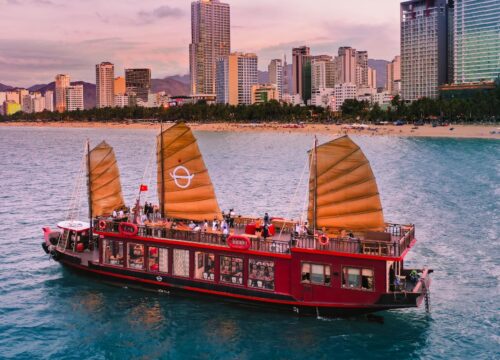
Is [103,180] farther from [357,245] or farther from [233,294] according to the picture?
[357,245]

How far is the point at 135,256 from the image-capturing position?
85.5 ft

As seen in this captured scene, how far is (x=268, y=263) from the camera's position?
23469 millimetres

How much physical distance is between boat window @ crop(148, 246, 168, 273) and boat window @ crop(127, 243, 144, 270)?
45cm

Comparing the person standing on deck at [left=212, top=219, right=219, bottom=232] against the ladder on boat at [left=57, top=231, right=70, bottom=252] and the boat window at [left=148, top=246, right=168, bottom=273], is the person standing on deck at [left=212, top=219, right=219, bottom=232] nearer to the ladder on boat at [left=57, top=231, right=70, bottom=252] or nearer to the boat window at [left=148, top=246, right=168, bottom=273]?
the boat window at [left=148, top=246, right=168, bottom=273]

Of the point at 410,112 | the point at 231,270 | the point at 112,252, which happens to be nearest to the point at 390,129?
the point at 410,112

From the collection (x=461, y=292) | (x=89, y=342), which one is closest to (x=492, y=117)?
(x=461, y=292)

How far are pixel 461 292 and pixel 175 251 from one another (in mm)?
12531

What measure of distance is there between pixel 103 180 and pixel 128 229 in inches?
209

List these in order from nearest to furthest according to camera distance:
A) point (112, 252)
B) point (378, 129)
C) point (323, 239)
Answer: point (323, 239) → point (112, 252) → point (378, 129)

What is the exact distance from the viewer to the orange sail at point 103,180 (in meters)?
29.6

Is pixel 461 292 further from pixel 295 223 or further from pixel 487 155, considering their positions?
pixel 487 155

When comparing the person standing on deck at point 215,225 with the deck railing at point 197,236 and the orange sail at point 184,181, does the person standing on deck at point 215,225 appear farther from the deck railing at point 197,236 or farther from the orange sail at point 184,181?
the deck railing at point 197,236

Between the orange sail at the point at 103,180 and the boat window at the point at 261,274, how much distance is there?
9537 millimetres

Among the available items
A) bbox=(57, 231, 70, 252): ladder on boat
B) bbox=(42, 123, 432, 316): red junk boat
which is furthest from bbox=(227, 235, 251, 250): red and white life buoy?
bbox=(57, 231, 70, 252): ladder on boat
